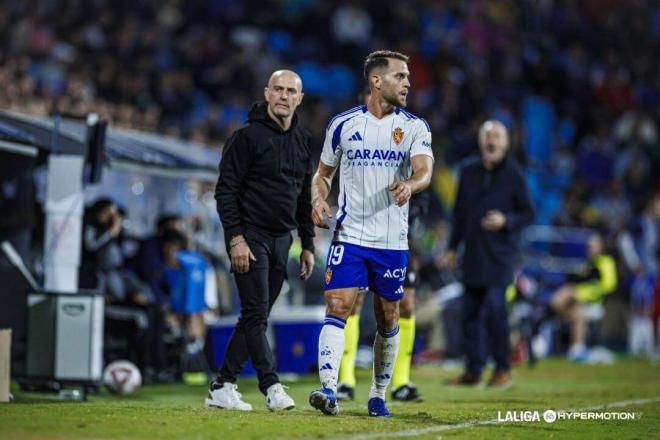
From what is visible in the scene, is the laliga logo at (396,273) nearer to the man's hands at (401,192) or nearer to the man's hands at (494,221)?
the man's hands at (401,192)

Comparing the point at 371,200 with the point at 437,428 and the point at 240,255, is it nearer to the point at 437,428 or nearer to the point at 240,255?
the point at 240,255

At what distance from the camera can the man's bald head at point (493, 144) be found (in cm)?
1412

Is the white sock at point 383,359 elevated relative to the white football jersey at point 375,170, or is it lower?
lower

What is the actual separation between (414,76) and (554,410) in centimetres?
1606

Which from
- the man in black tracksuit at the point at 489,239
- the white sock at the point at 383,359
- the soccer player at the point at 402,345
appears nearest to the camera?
the white sock at the point at 383,359

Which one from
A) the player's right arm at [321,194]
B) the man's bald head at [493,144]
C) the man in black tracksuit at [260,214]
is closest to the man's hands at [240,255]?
the man in black tracksuit at [260,214]

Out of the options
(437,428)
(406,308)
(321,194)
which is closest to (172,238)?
(406,308)

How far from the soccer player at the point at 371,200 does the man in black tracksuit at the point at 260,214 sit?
502mm

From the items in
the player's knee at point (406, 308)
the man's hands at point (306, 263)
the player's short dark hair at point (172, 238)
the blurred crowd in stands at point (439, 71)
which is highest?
the blurred crowd in stands at point (439, 71)

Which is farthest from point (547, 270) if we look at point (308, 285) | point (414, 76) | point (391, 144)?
point (391, 144)

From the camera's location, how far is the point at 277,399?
369 inches

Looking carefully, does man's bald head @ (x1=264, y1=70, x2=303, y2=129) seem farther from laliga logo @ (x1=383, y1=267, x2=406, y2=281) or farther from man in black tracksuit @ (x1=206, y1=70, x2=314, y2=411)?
laliga logo @ (x1=383, y1=267, x2=406, y2=281)

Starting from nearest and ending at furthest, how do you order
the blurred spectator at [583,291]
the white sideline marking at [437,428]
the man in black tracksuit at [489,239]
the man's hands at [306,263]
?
1. the white sideline marking at [437,428]
2. the man's hands at [306,263]
3. the man in black tracksuit at [489,239]
4. the blurred spectator at [583,291]

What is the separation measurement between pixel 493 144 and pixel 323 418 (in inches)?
235
